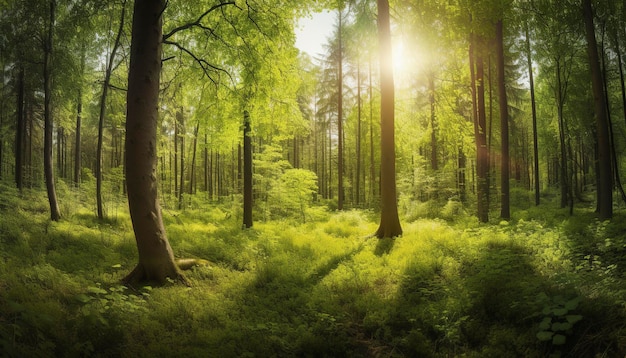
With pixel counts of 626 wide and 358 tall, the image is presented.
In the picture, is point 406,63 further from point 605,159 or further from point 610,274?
point 610,274

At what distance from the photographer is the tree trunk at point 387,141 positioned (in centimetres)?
980

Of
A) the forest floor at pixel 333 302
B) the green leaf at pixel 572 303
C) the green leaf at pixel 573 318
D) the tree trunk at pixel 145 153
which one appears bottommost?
the forest floor at pixel 333 302

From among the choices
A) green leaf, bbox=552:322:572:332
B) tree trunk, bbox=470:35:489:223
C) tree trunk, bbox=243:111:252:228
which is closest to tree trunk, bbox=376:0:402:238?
tree trunk, bbox=470:35:489:223

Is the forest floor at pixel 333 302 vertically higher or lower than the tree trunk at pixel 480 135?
lower

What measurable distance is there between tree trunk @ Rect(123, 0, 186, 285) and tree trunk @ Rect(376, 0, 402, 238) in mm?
6016

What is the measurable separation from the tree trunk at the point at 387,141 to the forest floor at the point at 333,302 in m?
1.25

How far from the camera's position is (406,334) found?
4398mm

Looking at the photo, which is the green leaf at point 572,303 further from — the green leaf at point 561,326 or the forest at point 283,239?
the green leaf at point 561,326

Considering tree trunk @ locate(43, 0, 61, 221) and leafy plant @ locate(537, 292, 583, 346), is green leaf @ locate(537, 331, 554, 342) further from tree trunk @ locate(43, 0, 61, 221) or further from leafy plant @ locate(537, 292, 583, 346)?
tree trunk @ locate(43, 0, 61, 221)

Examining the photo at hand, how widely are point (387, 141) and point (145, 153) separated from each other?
22.5 ft

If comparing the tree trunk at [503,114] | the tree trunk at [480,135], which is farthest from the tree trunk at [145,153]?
the tree trunk at [503,114]

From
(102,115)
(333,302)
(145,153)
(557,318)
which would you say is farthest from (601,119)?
(102,115)

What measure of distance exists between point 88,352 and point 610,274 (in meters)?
6.63

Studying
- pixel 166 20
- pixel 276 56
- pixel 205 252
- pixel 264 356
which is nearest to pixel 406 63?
pixel 276 56
